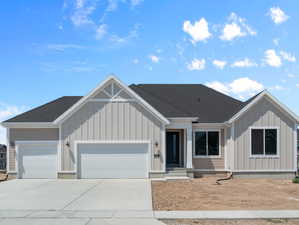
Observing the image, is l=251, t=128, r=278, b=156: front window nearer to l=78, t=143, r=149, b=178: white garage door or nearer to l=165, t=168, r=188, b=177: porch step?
l=165, t=168, r=188, b=177: porch step

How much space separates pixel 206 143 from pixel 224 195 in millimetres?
6820

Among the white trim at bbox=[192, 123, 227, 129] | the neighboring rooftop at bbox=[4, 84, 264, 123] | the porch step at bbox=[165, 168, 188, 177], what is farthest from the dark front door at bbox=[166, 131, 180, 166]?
the porch step at bbox=[165, 168, 188, 177]

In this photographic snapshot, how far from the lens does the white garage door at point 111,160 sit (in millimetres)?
17734

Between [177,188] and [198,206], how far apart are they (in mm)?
4140

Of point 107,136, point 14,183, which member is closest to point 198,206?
point 107,136

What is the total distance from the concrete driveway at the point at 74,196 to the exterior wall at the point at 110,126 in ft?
6.43

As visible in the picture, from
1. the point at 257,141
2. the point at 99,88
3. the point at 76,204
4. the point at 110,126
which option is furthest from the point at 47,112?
the point at 257,141

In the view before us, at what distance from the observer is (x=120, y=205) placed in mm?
10219

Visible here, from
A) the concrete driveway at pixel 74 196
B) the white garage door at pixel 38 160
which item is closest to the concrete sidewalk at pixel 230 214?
the concrete driveway at pixel 74 196

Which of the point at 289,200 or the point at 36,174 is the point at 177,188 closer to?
the point at 289,200

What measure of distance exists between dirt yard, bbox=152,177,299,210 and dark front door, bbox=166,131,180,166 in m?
4.06

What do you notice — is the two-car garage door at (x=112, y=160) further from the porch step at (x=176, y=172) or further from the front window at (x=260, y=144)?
the front window at (x=260, y=144)

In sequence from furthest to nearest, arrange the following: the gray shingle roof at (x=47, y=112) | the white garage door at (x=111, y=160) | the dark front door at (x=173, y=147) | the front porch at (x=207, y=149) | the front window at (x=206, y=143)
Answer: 1. the dark front door at (x=173, y=147)
2. the front window at (x=206, y=143)
3. the front porch at (x=207, y=149)
4. the gray shingle roof at (x=47, y=112)
5. the white garage door at (x=111, y=160)

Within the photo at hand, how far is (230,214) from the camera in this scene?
8.95 m
